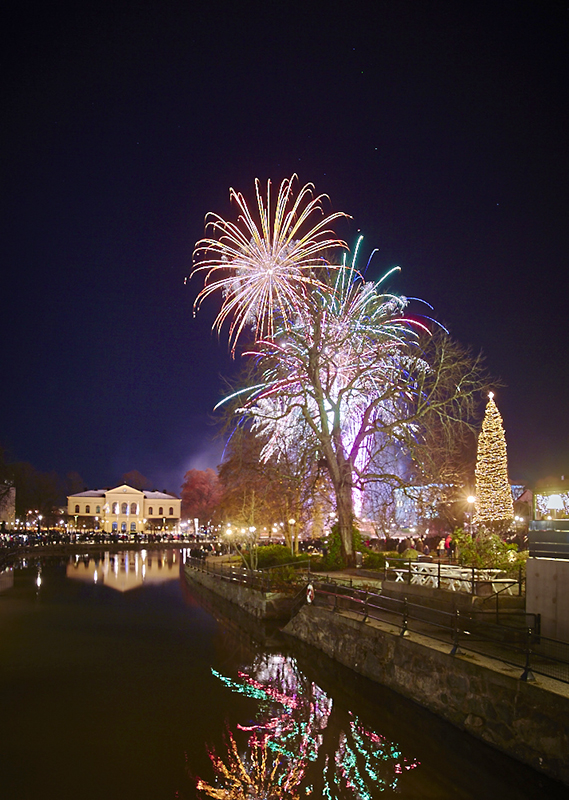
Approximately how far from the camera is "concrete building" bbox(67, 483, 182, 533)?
413ft

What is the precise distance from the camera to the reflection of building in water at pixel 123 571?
4134 centimetres

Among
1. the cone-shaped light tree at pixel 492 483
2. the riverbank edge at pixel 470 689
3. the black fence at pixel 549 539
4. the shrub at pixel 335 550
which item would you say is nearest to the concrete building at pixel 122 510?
the cone-shaped light tree at pixel 492 483

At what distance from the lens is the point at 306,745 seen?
10898 mm

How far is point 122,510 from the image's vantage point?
12938cm

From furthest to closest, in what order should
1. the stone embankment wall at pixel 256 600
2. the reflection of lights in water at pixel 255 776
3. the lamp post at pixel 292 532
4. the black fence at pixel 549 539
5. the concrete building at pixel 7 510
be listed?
the concrete building at pixel 7 510 → the lamp post at pixel 292 532 → the stone embankment wall at pixel 256 600 → the black fence at pixel 549 539 → the reflection of lights in water at pixel 255 776

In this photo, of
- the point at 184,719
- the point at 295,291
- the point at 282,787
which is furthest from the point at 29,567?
the point at 282,787

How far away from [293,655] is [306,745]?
24.7 feet

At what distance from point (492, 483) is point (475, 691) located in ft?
74.8

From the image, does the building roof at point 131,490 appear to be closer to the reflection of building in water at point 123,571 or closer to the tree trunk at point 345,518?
the reflection of building in water at point 123,571

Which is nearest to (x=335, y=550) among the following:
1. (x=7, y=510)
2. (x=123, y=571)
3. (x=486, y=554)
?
(x=486, y=554)

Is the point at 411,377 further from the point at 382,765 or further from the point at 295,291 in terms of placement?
the point at 382,765

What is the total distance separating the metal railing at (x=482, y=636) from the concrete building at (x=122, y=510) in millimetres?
111830

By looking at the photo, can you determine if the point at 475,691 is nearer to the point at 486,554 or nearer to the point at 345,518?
the point at 486,554

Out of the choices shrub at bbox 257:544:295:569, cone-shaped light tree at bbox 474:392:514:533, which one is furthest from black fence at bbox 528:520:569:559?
shrub at bbox 257:544:295:569
